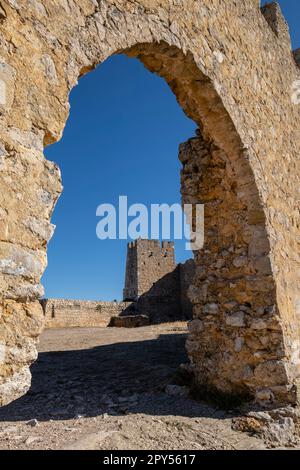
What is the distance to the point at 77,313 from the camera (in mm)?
17672

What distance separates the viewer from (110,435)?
280 centimetres

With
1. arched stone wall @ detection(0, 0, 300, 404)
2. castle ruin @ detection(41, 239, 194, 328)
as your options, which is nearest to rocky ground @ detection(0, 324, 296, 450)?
arched stone wall @ detection(0, 0, 300, 404)

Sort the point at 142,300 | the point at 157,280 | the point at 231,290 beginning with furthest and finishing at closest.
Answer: the point at 157,280 → the point at 142,300 → the point at 231,290

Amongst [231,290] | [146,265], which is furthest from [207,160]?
[146,265]

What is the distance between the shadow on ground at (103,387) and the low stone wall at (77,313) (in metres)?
9.75

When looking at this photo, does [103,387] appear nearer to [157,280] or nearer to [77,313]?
[77,313]

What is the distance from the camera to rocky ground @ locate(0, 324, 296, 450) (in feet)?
9.07

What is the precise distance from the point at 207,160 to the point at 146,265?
20.1 m

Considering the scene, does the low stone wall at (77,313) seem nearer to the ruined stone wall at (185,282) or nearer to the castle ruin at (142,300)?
the castle ruin at (142,300)

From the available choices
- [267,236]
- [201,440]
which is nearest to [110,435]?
[201,440]

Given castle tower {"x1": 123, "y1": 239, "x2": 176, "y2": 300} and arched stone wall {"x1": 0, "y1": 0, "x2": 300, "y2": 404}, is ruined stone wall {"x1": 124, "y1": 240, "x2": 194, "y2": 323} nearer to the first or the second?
castle tower {"x1": 123, "y1": 239, "x2": 176, "y2": 300}

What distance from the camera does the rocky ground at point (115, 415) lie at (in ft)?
9.07

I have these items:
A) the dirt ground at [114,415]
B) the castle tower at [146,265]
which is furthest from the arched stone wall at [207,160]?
the castle tower at [146,265]
